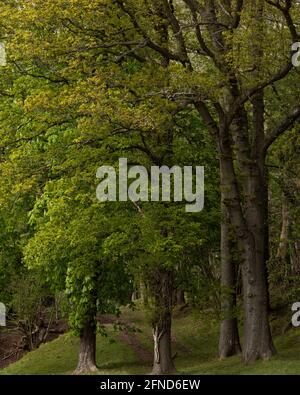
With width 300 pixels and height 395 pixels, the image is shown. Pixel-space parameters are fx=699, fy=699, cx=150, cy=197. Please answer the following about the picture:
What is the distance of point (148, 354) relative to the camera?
89.7 feet

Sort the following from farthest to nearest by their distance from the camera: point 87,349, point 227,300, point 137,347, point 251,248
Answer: point 137,347, point 87,349, point 227,300, point 251,248

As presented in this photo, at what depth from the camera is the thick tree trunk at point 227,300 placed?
20117 mm

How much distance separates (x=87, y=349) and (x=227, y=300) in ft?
19.6

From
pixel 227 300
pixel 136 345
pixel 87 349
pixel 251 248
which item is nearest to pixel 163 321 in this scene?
pixel 227 300

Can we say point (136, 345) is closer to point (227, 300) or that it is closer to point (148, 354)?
point (148, 354)

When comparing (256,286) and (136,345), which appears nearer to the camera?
(256,286)

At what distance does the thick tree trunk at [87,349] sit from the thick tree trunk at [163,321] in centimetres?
382

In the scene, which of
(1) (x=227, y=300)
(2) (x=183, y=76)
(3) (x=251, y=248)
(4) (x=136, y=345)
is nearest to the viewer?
(2) (x=183, y=76)

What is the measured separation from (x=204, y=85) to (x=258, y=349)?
7313mm

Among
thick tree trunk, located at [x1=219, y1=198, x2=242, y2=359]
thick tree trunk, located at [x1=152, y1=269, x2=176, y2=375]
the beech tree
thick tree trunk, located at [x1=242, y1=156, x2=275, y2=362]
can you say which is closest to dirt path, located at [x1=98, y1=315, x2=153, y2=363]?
thick tree trunk, located at [x1=219, y1=198, x2=242, y2=359]

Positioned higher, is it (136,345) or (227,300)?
(227,300)

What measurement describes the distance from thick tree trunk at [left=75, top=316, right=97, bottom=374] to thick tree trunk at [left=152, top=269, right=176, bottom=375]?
3818 millimetres
